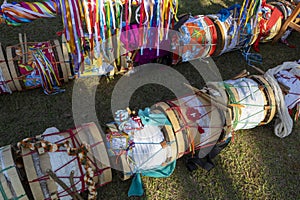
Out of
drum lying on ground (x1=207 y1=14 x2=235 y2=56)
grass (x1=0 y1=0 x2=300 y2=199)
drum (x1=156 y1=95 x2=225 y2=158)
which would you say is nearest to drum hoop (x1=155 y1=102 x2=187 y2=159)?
drum (x1=156 y1=95 x2=225 y2=158)

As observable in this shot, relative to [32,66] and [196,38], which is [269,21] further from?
[32,66]

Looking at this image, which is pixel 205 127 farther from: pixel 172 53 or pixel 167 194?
pixel 172 53

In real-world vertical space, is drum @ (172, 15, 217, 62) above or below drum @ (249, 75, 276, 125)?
above

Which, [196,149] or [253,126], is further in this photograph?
[253,126]

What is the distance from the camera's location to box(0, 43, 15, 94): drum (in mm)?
→ 2733

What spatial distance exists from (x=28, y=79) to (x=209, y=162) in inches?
76.9

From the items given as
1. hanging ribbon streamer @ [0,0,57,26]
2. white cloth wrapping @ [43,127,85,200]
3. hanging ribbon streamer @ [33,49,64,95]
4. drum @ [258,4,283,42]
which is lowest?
white cloth wrapping @ [43,127,85,200]

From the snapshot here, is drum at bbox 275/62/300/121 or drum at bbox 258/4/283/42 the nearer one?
drum at bbox 275/62/300/121

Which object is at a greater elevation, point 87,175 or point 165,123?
point 165,123

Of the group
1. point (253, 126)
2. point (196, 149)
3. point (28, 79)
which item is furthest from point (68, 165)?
point (253, 126)

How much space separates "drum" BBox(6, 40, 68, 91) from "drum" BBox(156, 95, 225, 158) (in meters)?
1.22

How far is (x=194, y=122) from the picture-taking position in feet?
7.69

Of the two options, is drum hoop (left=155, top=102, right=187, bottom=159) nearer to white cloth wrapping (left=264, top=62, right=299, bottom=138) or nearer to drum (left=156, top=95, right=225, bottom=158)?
drum (left=156, top=95, right=225, bottom=158)

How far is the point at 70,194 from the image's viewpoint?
2008 mm
